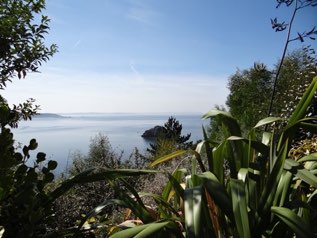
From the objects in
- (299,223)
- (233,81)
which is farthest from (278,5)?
(233,81)

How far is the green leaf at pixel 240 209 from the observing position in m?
1.30

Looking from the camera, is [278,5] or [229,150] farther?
[278,5]

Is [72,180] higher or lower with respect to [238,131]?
lower

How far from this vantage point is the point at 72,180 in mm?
1594

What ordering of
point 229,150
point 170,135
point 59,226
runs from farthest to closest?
1. point 170,135
2. point 59,226
3. point 229,150

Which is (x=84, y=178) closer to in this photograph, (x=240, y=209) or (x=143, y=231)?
(x=143, y=231)

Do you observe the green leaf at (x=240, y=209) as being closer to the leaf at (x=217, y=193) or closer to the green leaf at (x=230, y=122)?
the leaf at (x=217, y=193)

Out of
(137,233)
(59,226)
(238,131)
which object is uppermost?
(238,131)

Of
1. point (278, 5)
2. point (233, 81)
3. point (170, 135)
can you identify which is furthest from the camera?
point (233, 81)

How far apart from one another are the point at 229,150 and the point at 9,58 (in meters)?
1.50

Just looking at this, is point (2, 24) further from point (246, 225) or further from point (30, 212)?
point (246, 225)

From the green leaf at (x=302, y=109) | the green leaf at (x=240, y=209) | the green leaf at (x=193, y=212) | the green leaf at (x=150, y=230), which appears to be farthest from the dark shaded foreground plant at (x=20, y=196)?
the green leaf at (x=302, y=109)

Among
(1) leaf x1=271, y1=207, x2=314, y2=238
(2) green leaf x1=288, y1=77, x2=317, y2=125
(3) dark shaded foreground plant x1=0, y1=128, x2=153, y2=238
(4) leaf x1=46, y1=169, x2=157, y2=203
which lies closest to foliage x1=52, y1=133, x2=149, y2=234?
(4) leaf x1=46, y1=169, x2=157, y2=203

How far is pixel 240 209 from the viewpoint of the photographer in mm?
1351
